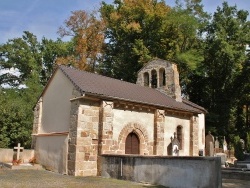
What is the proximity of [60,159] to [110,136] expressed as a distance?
9.79ft

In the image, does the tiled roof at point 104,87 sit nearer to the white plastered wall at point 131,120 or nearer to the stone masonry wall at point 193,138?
the white plastered wall at point 131,120

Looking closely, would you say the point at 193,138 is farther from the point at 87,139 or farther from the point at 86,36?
the point at 86,36

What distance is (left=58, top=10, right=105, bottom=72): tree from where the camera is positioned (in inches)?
1337

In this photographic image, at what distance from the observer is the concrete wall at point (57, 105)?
16.2 metres

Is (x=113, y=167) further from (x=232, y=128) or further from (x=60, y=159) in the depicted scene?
(x=232, y=128)

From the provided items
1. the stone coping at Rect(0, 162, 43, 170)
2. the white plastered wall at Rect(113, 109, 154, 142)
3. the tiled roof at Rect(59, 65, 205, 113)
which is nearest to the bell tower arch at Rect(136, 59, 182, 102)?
the tiled roof at Rect(59, 65, 205, 113)

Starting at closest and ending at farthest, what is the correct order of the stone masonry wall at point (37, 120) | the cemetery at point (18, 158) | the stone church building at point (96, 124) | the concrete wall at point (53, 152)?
the stone church building at point (96, 124) < the concrete wall at point (53, 152) < the cemetery at point (18, 158) < the stone masonry wall at point (37, 120)

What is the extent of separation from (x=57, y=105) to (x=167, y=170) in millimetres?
8582

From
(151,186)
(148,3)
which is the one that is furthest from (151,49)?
(151,186)

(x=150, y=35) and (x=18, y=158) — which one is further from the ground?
(x=150, y=35)

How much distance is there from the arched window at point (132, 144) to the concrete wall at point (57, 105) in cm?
361

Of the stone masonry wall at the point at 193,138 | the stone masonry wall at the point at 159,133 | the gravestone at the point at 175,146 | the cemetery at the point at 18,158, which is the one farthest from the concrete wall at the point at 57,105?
the stone masonry wall at the point at 193,138

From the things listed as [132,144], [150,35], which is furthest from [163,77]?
[150,35]

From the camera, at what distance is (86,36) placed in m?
34.0
